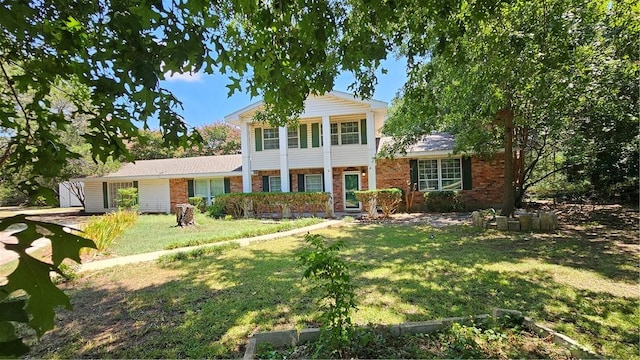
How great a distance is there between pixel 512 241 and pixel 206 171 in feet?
55.1

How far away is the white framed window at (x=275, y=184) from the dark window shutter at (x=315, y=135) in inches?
115

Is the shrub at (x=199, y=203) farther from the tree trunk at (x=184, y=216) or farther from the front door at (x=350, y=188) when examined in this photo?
the front door at (x=350, y=188)

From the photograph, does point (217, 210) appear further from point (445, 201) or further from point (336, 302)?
point (336, 302)

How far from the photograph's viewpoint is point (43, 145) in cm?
197

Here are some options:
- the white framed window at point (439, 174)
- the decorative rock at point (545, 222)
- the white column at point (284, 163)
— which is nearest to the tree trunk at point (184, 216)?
the white column at point (284, 163)

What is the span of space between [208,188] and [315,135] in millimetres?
7930

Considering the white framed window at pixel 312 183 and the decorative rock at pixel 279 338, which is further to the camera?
the white framed window at pixel 312 183

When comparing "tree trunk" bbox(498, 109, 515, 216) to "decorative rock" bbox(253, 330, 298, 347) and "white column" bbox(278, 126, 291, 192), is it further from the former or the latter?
"decorative rock" bbox(253, 330, 298, 347)

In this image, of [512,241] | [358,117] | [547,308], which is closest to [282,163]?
[358,117]

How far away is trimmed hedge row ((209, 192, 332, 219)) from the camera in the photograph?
50.9 feet

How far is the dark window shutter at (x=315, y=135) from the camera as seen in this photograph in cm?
1770

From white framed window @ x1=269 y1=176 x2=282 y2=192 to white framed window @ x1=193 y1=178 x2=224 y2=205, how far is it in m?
3.51

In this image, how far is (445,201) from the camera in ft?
51.5

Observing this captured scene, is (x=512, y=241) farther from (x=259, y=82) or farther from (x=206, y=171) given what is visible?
(x=206, y=171)
